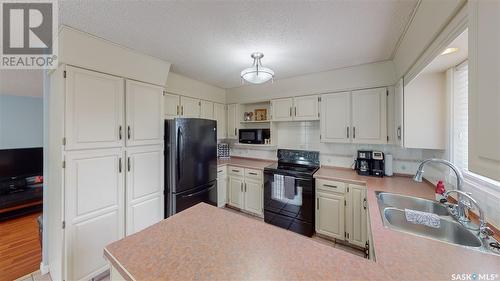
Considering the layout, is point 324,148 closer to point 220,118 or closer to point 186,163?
point 220,118

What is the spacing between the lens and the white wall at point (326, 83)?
2.35 meters

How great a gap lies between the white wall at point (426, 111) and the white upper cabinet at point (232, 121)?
8.38ft

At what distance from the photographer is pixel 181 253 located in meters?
0.84

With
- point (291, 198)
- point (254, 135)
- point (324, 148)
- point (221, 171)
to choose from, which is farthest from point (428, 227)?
point (221, 171)

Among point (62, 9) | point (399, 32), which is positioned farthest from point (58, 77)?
point (399, 32)

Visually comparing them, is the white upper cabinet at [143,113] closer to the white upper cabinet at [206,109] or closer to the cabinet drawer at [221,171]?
the white upper cabinet at [206,109]

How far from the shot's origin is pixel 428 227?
4.39 feet

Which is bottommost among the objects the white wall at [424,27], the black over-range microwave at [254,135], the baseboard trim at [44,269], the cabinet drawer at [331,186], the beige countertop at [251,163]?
the baseboard trim at [44,269]

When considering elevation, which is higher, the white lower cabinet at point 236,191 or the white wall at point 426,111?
the white wall at point 426,111

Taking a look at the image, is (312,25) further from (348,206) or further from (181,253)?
(348,206)

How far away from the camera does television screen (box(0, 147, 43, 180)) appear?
3.32 metres

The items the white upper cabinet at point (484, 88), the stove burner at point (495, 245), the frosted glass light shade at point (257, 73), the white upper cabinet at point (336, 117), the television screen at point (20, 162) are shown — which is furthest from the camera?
the television screen at point (20, 162)

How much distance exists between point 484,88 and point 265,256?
1055 mm

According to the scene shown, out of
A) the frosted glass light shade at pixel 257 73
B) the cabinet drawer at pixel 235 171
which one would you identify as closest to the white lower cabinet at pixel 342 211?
the cabinet drawer at pixel 235 171
